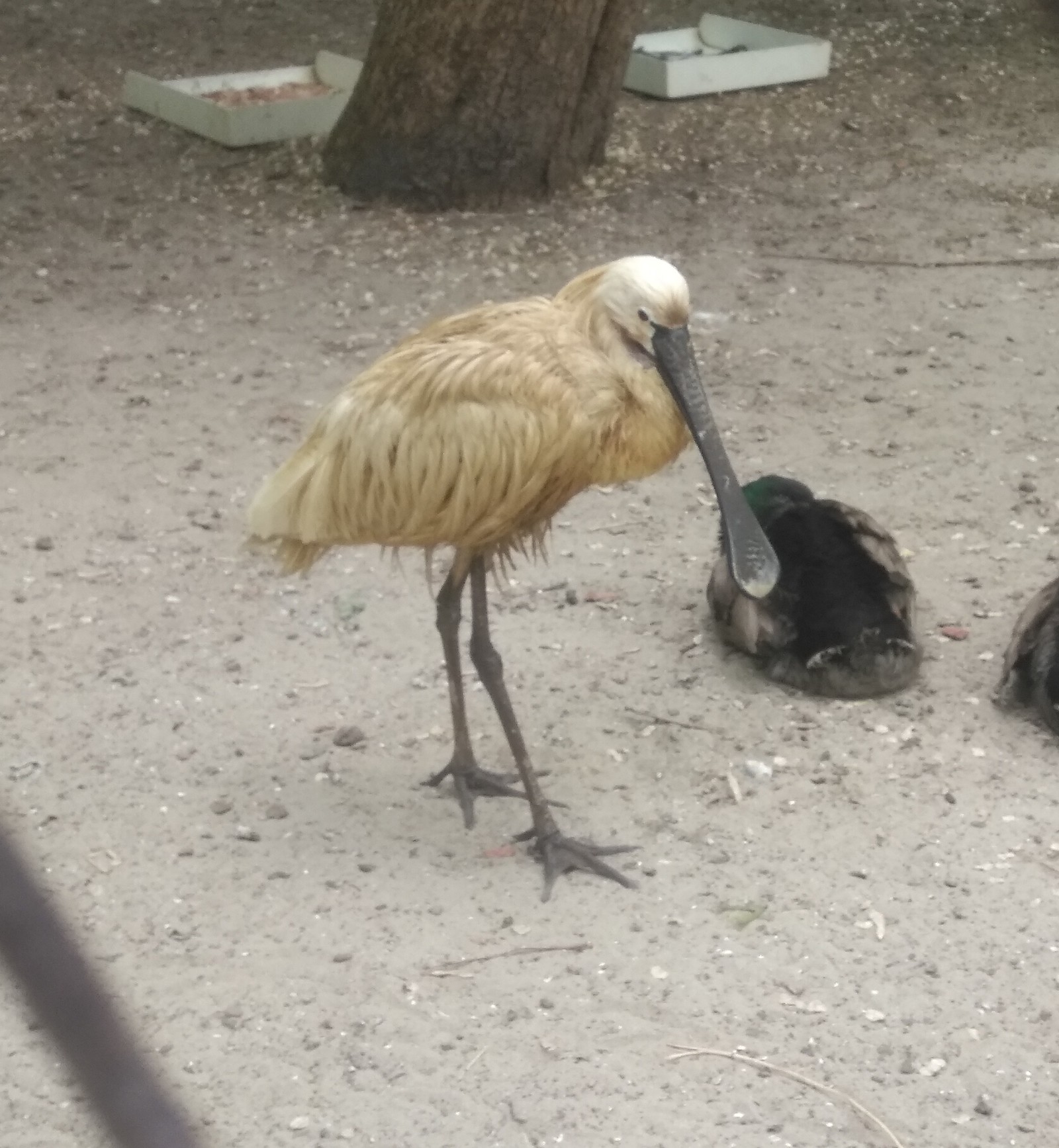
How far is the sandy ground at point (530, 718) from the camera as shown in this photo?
118 inches

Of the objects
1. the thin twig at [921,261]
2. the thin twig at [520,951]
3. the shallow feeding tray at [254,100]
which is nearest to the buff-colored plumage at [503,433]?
the thin twig at [520,951]

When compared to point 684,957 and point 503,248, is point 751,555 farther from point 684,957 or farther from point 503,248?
point 503,248

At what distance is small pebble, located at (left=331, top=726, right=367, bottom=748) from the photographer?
13.2ft

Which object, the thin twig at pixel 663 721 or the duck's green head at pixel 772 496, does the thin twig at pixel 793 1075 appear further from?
the duck's green head at pixel 772 496

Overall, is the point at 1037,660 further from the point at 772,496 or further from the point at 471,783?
the point at 471,783

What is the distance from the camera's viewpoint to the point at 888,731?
4.07 meters

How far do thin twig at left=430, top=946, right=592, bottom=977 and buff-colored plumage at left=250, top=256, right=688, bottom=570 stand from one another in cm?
83

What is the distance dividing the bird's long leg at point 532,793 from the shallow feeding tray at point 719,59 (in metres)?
6.00

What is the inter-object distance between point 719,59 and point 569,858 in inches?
261

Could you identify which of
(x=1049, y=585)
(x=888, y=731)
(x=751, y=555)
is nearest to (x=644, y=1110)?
(x=751, y=555)

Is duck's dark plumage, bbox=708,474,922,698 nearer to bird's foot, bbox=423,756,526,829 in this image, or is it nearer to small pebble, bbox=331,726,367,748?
bird's foot, bbox=423,756,526,829

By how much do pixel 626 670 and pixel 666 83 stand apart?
18.1ft

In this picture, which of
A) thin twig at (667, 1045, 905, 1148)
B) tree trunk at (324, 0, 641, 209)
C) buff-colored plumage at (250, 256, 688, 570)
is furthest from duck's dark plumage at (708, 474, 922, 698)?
tree trunk at (324, 0, 641, 209)

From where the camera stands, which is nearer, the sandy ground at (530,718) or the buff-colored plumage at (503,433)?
the sandy ground at (530,718)
